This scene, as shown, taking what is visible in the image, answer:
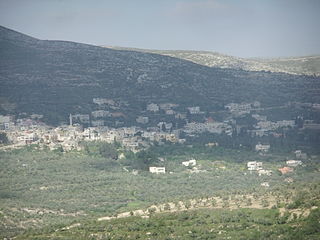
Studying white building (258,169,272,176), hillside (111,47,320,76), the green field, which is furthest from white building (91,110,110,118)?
hillside (111,47,320,76)

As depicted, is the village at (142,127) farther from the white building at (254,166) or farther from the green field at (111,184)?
the white building at (254,166)

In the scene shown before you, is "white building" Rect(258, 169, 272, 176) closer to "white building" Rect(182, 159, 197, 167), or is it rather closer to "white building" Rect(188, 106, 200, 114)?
"white building" Rect(182, 159, 197, 167)

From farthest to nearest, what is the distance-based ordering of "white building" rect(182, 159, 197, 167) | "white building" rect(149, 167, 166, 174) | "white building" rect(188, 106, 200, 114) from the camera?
"white building" rect(188, 106, 200, 114) < "white building" rect(182, 159, 197, 167) < "white building" rect(149, 167, 166, 174)

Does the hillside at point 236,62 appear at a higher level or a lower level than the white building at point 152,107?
higher

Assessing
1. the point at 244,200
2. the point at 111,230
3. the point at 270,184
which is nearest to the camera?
the point at 111,230

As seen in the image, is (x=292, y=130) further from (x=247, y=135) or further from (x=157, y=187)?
(x=157, y=187)

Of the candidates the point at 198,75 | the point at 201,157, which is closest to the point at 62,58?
the point at 198,75

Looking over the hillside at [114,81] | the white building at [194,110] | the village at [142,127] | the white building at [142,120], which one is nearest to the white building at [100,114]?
the village at [142,127]

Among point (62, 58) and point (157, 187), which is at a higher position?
point (62, 58)
